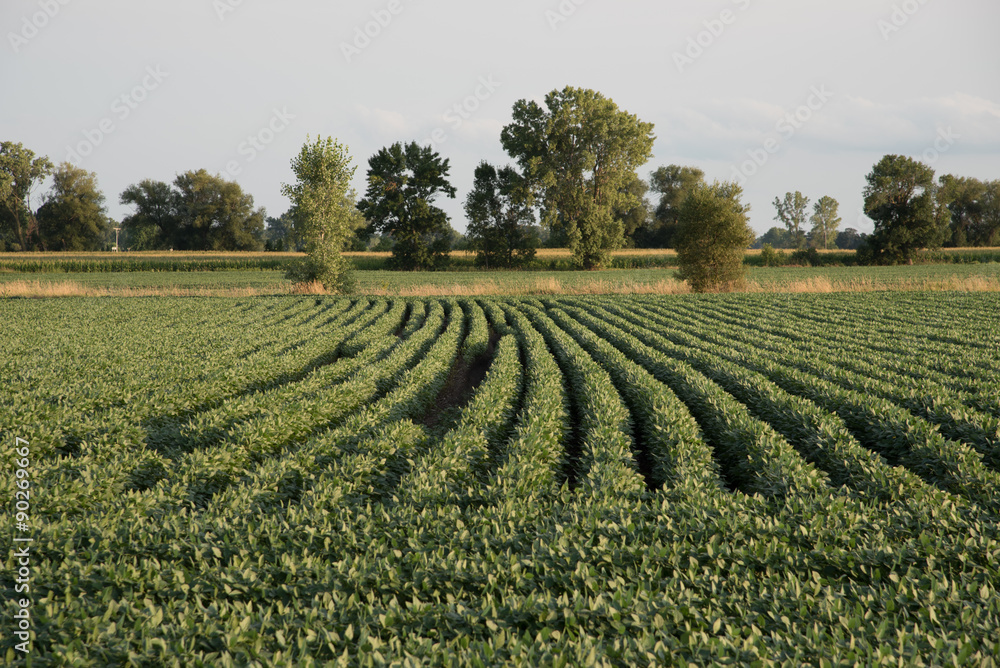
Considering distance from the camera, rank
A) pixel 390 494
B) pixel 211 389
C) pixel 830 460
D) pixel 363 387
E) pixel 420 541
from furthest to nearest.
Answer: pixel 363 387, pixel 211 389, pixel 830 460, pixel 390 494, pixel 420 541

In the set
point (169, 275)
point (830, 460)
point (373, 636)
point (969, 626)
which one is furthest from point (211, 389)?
point (169, 275)

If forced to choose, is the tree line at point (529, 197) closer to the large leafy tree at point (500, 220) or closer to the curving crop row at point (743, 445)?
the large leafy tree at point (500, 220)

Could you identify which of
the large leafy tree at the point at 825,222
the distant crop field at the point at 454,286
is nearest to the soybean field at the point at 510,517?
the distant crop field at the point at 454,286

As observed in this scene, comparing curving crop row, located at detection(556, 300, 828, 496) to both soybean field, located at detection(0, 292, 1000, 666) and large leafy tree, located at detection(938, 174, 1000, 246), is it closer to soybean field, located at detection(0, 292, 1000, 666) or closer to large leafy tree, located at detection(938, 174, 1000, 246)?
soybean field, located at detection(0, 292, 1000, 666)

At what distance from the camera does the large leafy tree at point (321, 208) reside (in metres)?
33.8

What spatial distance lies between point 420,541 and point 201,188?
287ft

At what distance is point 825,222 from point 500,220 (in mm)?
108626

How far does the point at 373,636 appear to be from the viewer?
3.52 meters

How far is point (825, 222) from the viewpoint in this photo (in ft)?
441

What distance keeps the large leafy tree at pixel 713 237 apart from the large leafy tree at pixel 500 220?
31908 mm

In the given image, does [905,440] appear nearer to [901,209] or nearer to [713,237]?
[713,237]

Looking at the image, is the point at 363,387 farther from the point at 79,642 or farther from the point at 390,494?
the point at 79,642

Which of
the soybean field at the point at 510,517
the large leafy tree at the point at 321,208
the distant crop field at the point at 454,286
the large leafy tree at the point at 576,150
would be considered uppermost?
the large leafy tree at the point at 576,150

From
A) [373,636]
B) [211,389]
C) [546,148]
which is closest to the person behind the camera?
[373,636]
